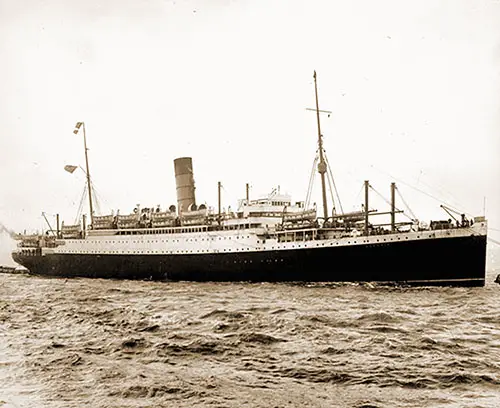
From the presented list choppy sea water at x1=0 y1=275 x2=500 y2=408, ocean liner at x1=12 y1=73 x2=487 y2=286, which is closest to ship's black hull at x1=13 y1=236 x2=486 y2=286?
ocean liner at x1=12 y1=73 x2=487 y2=286

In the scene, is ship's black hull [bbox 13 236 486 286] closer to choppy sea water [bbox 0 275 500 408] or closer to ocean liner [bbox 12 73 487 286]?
ocean liner [bbox 12 73 487 286]

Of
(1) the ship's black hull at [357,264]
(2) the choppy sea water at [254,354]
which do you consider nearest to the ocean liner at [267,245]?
(1) the ship's black hull at [357,264]

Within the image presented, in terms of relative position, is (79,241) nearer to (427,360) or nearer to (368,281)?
(368,281)

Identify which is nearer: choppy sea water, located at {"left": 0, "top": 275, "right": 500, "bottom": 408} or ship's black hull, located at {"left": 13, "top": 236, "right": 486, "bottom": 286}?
choppy sea water, located at {"left": 0, "top": 275, "right": 500, "bottom": 408}

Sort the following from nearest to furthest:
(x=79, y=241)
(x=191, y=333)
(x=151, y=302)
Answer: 1. (x=191, y=333)
2. (x=151, y=302)
3. (x=79, y=241)

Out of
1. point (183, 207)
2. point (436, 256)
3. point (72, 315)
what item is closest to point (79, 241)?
point (183, 207)

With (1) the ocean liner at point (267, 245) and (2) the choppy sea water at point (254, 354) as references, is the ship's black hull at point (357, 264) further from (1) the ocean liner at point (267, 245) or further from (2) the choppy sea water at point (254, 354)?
(2) the choppy sea water at point (254, 354)
